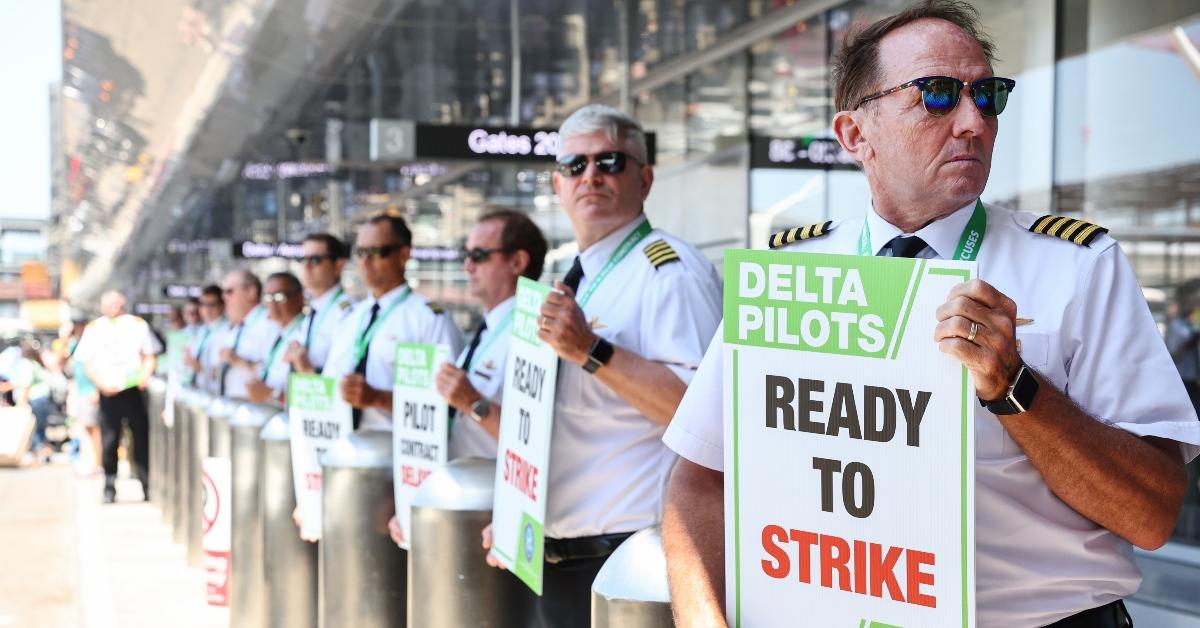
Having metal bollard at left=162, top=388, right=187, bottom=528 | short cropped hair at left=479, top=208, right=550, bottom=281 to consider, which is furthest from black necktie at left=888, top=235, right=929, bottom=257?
metal bollard at left=162, top=388, right=187, bottom=528

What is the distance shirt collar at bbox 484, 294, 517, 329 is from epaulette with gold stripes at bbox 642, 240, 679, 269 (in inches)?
39.6

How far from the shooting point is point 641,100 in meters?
14.9

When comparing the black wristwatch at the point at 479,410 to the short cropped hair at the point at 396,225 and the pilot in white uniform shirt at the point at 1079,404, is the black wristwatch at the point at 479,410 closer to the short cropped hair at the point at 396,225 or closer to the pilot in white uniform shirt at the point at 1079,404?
the short cropped hair at the point at 396,225

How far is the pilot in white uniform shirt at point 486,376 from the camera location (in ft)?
13.7

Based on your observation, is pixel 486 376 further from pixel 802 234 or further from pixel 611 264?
pixel 802 234

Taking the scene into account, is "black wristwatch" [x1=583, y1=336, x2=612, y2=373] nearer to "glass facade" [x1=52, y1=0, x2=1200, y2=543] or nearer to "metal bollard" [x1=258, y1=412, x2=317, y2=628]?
"glass facade" [x1=52, y1=0, x2=1200, y2=543]

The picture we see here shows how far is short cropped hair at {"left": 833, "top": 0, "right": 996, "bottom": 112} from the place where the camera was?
1977 mm

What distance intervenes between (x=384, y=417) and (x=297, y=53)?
6865 mm

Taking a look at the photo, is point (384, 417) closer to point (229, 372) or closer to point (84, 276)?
point (229, 372)

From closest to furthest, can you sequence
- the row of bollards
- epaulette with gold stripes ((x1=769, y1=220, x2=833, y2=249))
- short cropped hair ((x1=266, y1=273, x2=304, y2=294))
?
epaulette with gold stripes ((x1=769, y1=220, x2=833, y2=249)) → the row of bollards → short cropped hair ((x1=266, y1=273, x2=304, y2=294))

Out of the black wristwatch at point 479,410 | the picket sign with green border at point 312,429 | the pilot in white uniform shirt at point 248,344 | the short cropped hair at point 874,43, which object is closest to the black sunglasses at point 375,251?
the picket sign with green border at point 312,429

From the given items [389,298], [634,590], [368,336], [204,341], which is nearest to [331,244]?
[389,298]

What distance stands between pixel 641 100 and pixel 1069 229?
1326cm

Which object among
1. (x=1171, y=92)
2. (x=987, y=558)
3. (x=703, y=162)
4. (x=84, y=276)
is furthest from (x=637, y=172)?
(x=84, y=276)
